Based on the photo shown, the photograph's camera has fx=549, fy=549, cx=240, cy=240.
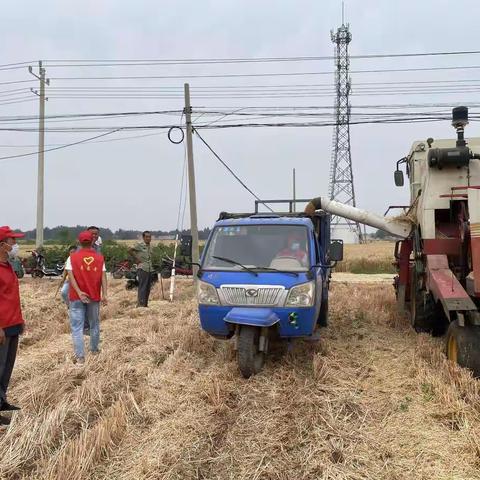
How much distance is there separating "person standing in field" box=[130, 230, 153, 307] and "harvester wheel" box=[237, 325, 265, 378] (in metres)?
6.51

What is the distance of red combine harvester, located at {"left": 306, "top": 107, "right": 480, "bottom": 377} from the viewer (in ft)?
20.7

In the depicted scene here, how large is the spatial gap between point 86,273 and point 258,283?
2.35 metres

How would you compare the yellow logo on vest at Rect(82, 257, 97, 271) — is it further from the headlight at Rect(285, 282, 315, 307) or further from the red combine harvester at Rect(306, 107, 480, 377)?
the red combine harvester at Rect(306, 107, 480, 377)

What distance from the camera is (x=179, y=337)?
8.61 meters

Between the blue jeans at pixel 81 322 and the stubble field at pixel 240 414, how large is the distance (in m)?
0.23

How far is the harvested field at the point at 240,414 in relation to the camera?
13.2 feet

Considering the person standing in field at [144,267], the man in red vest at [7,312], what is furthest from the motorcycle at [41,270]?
the man in red vest at [7,312]

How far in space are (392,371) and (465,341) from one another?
0.92m

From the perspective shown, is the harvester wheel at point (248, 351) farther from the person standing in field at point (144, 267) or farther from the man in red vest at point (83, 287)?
the person standing in field at point (144, 267)

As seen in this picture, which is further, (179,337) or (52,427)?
(179,337)

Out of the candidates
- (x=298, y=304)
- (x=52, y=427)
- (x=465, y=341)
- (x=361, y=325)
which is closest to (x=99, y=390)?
(x=52, y=427)

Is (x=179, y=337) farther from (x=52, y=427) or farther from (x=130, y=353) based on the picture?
(x=52, y=427)

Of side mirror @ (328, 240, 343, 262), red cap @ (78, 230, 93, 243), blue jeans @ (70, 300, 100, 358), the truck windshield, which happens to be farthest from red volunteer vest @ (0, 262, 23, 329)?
side mirror @ (328, 240, 343, 262)

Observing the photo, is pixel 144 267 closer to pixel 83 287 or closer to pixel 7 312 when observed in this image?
pixel 83 287
